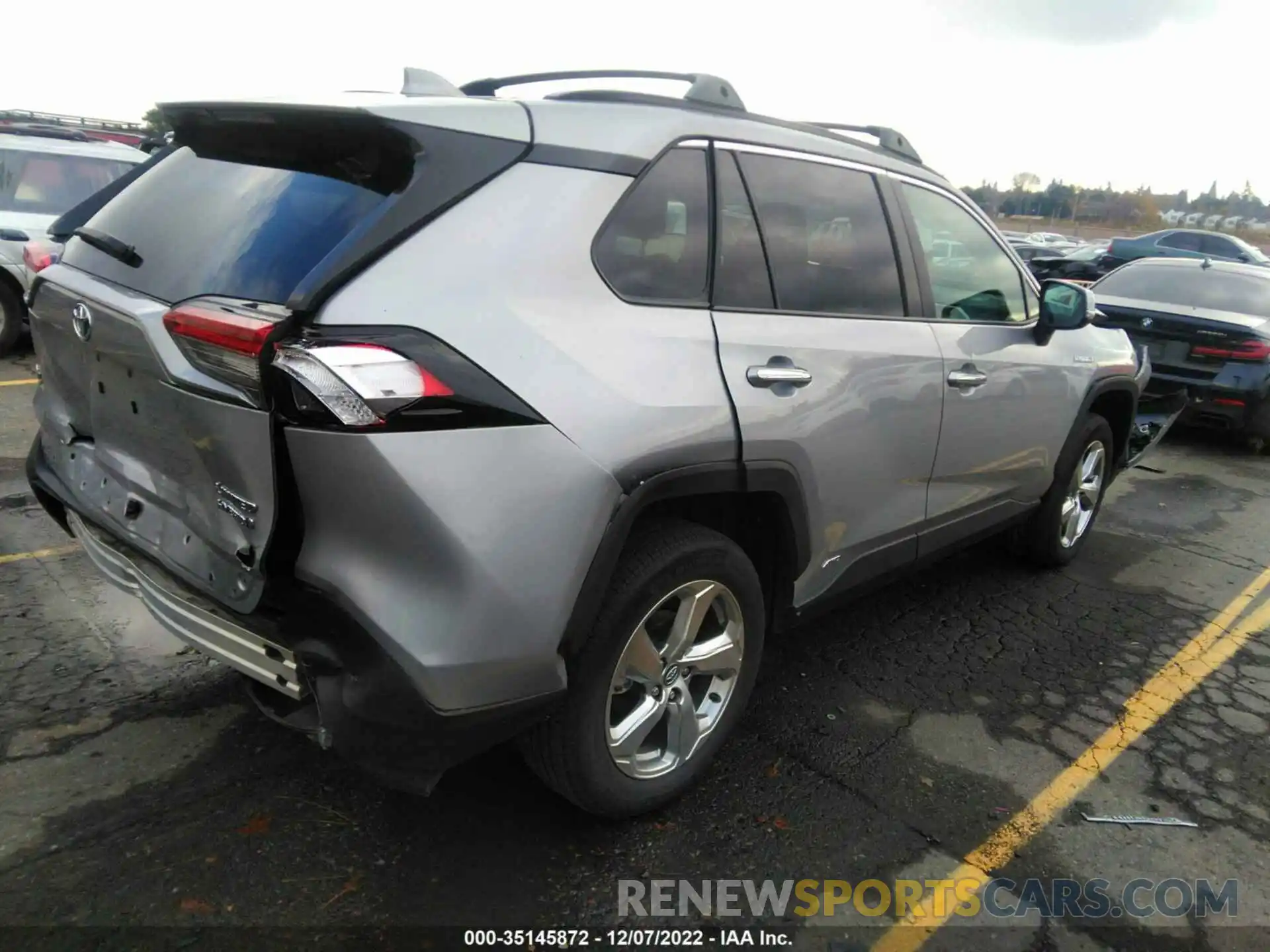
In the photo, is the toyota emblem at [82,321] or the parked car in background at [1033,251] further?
the parked car in background at [1033,251]

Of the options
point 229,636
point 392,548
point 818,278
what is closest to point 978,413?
point 818,278

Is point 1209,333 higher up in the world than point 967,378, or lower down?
lower down

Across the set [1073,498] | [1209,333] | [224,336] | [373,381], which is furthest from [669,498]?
[1209,333]

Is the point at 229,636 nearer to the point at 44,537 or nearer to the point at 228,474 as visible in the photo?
the point at 228,474

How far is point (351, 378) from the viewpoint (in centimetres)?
185

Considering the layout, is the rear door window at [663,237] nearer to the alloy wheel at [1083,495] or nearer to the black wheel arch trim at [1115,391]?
the black wheel arch trim at [1115,391]

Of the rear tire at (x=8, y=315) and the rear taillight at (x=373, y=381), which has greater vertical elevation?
the rear taillight at (x=373, y=381)

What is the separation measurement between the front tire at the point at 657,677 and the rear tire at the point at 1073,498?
7.69 feet

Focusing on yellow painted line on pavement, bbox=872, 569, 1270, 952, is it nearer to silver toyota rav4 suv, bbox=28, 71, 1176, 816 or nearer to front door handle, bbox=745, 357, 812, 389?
silver toyota rav4 suv, bbox=28, 71, 1176, 816

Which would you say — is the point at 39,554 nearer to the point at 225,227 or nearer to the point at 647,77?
the point at 225,227

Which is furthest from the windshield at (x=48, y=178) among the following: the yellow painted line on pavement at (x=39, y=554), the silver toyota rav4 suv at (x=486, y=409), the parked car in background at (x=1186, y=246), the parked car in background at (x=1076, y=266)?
the parked car in background at (x=1186, y=246)

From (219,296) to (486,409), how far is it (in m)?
0.67

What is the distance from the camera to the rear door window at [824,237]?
2.78 metres

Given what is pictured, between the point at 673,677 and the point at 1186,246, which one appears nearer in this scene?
the point at 673,677
